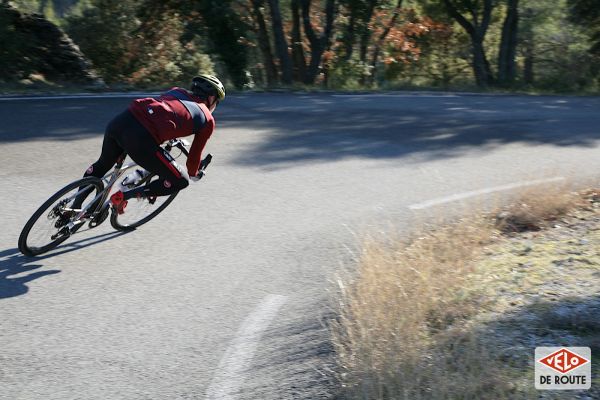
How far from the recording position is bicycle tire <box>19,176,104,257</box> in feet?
22.3

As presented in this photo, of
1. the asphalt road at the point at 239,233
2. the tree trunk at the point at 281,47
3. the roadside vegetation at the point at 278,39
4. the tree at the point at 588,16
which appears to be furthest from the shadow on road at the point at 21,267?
the tree at the point at 588,16

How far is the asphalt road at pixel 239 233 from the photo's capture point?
5.08 metres

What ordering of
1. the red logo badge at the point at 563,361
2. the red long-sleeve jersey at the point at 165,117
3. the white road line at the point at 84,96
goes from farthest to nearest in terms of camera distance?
the white road line at the point at 84,96 → the red long-sleeve jersey at the point at 165,117 → the red logo badge at the point at 563,361

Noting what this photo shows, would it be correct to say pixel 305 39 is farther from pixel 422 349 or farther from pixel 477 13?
pixel 422 349

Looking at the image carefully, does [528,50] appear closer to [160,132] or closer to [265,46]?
[265,46]

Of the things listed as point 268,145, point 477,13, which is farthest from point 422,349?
point 477,13

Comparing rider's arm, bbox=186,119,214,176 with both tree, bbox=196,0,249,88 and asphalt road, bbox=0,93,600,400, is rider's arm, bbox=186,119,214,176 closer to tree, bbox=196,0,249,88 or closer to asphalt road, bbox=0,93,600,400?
asphalt road, bbox=0,93,600,400

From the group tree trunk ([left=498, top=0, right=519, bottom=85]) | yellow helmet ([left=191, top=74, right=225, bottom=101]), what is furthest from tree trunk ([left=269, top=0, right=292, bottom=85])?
yellow helmet ([left=191, top=74, right=225, bottom=101])

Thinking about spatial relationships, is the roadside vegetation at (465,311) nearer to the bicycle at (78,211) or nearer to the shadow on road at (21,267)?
the bicycle at (78,211)

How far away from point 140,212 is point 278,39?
15.7m

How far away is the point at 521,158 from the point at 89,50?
1827 cm

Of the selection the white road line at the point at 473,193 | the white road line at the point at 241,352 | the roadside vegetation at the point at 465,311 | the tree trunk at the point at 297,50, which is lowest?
the white road line at the point at 241,352

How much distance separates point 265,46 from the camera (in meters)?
26.3

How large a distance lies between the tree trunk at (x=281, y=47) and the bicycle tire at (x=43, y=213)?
15984mm
